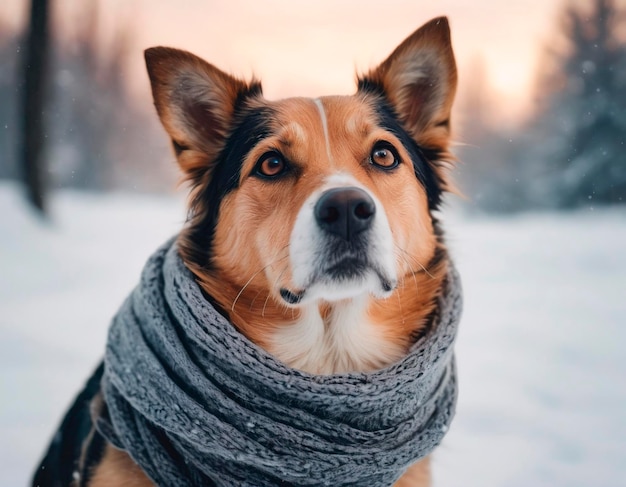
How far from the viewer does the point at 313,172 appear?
2113 mm

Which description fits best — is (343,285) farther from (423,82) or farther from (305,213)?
(423,82)

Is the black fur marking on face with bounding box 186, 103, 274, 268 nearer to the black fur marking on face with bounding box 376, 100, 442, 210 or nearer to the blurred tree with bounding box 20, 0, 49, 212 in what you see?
the black fur marking on face with bounding box 376, 100, 442, 210

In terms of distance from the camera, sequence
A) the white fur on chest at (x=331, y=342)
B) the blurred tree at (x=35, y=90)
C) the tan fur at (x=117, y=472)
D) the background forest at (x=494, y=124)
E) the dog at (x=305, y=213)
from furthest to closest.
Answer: the background forest at (x=494, y=124) → the blurred tree at (x=35, y=90) → the white fur on chest at (x=331, y=342) → the tan fur at (x=117, y=472) → the dog at (x=305, y=213)

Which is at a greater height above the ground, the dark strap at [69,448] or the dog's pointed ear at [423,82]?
the dog's pointed ear at [423,82]

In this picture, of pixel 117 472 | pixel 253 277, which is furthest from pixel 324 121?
pixel 117 472

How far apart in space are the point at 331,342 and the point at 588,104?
11.7 metres

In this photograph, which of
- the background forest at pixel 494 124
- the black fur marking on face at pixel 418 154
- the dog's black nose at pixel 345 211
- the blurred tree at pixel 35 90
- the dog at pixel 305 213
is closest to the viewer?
the dog's black nose at pixel 345 211

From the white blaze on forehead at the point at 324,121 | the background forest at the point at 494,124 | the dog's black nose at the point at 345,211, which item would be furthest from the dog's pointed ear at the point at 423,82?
the background forest at the point at 494,124

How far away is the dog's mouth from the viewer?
6.23 ft

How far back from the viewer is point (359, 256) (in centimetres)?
189

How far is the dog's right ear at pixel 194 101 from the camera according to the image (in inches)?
87.7

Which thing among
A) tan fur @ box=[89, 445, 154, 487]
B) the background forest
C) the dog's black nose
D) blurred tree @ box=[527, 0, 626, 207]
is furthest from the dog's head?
blurred tree @ box=[527, 0, 626, 207]

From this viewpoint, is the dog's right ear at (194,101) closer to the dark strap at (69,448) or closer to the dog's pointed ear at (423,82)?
the dog's pointed ear at (423,82)

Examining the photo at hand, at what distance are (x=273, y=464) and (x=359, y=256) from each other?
2.69ft
